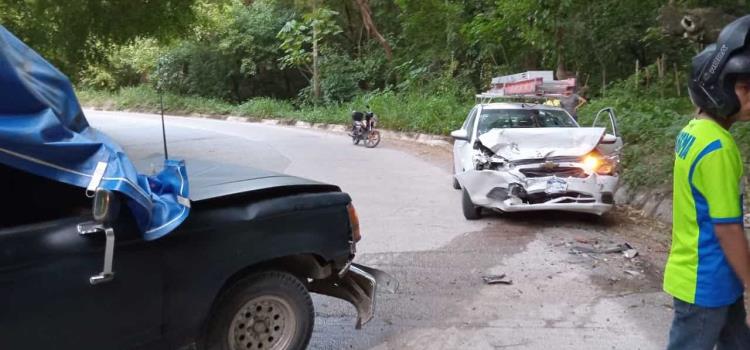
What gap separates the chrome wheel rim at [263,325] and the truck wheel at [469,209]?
4680mm

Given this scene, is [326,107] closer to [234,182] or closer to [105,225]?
[234,182]

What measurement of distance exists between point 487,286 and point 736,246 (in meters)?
3.41

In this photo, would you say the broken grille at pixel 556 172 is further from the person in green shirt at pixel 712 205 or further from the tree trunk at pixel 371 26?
the tree trunk at pixel 371 26

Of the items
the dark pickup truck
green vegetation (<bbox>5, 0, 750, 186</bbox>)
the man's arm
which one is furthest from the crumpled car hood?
the man's arm

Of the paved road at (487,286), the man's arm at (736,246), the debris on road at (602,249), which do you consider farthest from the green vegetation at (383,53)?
the man's arm at (736,246)

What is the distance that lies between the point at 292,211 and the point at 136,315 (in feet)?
3.34

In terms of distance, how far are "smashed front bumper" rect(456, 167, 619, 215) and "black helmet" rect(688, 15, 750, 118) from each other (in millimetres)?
5125

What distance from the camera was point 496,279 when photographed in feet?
19.2

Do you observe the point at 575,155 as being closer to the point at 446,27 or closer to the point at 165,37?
the point at 165,37

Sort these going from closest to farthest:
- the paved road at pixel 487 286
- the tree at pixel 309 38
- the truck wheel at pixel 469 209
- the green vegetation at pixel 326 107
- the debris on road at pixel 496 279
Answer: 1. the paved road at pixel 487 286
2. the debris on road at pixel 496 279
3. the truck wheel at pixel 469 209
4. the green vegetation at pixel 326 107
5. the tree at pixel 309 38

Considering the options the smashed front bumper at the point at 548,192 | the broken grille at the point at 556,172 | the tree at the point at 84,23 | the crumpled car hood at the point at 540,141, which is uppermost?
the tree at the point at 84,23

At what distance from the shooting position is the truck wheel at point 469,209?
828 cm

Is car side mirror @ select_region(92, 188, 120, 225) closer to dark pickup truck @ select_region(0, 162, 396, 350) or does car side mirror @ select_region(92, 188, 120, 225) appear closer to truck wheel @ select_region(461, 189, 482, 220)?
dark pickup truck @ select_region(0, 162, 396, 350)

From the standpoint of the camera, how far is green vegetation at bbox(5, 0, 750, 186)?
1367 centimetres
